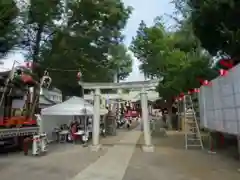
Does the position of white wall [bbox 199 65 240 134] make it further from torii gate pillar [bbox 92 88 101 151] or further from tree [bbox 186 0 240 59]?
torii gate pillar [bbox 92 88 101 151]

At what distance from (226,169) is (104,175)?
3.58 m

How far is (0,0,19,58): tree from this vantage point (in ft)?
38.2

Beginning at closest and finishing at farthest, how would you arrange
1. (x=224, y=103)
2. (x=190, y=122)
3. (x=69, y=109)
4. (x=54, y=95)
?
(x=224, y=103), (x=190, y=122), (x=69, y=109), (x=54, y=95)

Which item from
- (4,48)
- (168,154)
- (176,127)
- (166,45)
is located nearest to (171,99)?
(176,127)

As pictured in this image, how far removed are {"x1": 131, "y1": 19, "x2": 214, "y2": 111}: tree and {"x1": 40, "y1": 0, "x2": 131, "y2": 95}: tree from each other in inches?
191

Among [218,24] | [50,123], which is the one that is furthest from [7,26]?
[50,123]

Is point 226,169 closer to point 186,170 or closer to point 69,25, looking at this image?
point 186,170

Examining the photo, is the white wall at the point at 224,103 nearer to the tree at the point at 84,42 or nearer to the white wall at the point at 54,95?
the tree at the point at 84,42

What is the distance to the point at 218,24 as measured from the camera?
11.9 metres

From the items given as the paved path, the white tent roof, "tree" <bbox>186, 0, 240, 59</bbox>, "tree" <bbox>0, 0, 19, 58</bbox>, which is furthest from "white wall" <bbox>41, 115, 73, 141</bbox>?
"tree" <bbox>186, 0, 240, 59</bbox>

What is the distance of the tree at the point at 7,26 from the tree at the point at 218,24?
6724mm

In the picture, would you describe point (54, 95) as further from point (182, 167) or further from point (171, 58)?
point (182, 167)

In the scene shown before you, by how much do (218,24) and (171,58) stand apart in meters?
13.5

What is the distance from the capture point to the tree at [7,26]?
38.2 ft
